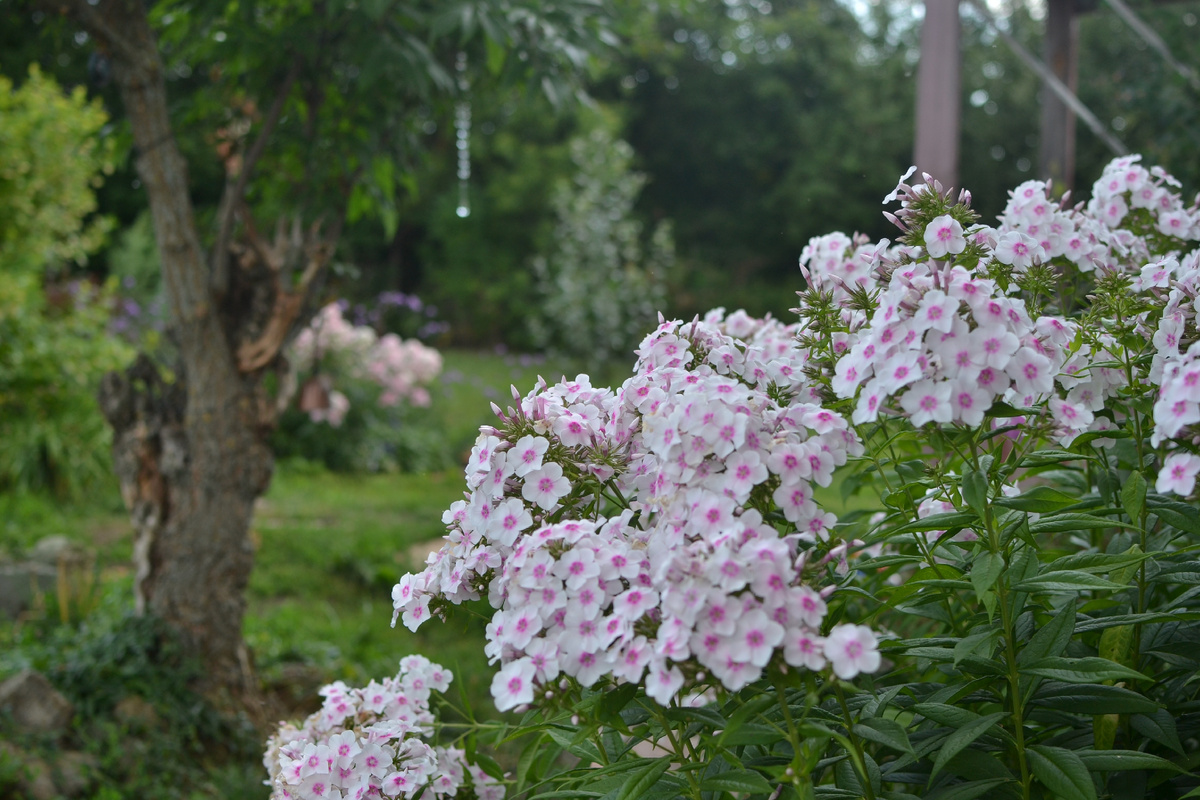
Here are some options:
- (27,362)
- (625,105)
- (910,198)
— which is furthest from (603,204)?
(910,198)

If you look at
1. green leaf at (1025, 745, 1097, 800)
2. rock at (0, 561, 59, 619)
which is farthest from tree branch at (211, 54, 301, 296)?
green leaf at (1025, 745, 1097, 800)

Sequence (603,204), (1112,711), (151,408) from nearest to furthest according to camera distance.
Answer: (1112,711), (151,408), (603,204)

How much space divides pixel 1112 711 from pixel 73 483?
528cm

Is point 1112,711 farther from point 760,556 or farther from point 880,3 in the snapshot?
point 880,3

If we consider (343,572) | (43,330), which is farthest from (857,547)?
(43,330)

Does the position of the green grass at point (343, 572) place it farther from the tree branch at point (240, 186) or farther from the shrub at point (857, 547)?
the shrub at point (857, 547)

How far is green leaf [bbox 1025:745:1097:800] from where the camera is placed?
905mm

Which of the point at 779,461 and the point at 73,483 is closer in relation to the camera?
the point at 779,461

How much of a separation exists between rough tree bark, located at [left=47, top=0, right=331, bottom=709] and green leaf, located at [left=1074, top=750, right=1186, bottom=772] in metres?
2.21

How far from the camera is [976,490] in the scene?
890mm

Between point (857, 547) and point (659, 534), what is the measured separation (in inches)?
12.6

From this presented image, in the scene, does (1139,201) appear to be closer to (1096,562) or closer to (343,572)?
(1096,562)

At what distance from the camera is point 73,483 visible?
16.5 ft

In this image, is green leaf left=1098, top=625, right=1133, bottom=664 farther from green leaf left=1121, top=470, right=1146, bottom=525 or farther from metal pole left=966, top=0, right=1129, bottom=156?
metal pole left=966, top=0, right=1129, bottom=156
